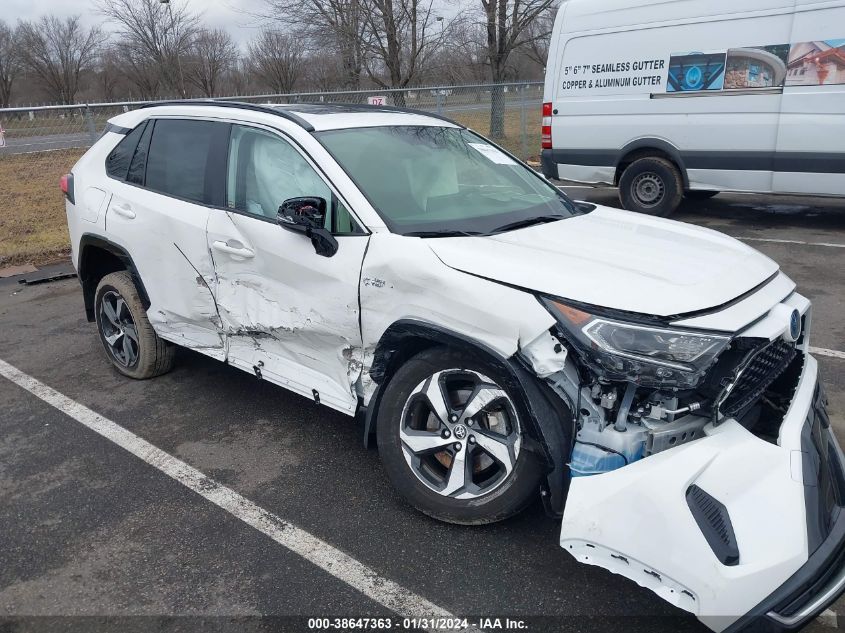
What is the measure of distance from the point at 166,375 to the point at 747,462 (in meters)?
3.87

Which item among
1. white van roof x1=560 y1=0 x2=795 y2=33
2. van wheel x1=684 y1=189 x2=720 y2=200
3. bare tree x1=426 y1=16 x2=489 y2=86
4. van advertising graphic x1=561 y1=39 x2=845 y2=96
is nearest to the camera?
van advertising graphic x1=561 y1=39 x2=845 y2=96

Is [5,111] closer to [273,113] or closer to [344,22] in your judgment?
[273,113]

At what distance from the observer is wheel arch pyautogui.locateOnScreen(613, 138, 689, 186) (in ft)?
28.0

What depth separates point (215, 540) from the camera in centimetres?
295

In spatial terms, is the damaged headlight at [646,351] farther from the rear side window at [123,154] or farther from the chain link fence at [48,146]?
the chain link fence at [48,146]

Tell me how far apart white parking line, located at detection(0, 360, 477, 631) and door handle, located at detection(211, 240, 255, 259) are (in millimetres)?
1155

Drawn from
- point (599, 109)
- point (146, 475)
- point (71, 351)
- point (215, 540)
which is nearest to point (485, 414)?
point (215, 540)

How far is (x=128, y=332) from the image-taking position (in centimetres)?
458

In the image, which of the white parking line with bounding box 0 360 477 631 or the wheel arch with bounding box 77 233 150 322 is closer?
the white parking line with bounding box 0 360 477 631

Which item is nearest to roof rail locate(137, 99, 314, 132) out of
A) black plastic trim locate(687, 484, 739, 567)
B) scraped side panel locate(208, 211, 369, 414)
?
scraped side panel locate(208, 211, 369, 414)

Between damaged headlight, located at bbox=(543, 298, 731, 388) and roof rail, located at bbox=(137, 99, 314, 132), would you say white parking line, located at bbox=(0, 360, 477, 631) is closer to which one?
damaged headlight, located at bbox=(543, 298, 731, 388)

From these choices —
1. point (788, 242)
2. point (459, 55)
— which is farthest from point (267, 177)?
point (459, 55)

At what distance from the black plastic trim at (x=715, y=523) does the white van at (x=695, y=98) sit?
267 inches

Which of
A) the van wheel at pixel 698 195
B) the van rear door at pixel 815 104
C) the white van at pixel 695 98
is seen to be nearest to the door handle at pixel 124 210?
the white van at pixel 695 98
